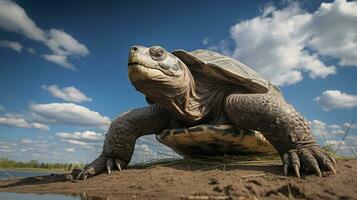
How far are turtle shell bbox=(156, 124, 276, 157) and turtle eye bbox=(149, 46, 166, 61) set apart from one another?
1327mm

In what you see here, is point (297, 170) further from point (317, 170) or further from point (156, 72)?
point (156, 72)

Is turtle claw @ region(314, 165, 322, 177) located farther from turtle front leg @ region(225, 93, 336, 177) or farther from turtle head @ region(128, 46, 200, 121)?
turtle head @ region(128, 46, 200, 121)

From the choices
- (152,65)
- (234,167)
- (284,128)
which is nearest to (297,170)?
(284,128)

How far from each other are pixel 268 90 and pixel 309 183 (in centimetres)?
264

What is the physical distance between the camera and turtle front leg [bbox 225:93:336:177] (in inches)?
167

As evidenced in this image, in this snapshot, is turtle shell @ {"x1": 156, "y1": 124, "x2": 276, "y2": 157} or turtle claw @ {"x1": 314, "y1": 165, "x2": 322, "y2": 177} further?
turtle shell @ {"x1": 156, "y1": 124, "x2": 276, "y2": 157}

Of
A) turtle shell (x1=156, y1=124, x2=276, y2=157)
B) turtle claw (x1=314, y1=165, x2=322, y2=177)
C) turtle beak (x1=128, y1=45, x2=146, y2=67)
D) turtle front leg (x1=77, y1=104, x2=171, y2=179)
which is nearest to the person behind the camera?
turtle claw (x1=314, y1=165, x2=322, y2=177)

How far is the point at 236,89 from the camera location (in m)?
6.14

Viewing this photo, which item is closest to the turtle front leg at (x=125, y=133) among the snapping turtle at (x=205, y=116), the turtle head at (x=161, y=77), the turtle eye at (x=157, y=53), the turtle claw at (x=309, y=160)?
the snapping turtle at (x=205, y=116)

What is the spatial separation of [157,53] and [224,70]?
4.26 feet

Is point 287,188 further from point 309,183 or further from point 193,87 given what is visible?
point 193,87

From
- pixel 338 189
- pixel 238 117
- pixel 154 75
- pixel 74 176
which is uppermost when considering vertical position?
pixel 154 75

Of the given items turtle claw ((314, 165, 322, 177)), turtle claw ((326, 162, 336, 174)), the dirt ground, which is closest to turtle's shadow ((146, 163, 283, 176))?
the dirt ground

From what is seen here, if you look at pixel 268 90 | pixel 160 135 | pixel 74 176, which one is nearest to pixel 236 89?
pixel 268 90
